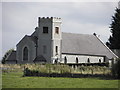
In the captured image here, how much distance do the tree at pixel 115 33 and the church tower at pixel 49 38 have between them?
15105mm

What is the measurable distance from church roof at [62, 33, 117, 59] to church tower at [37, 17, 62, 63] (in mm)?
1777

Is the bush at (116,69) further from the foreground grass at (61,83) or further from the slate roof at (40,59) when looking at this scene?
the slate roof at (40,59)

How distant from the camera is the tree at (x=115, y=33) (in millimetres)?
84850

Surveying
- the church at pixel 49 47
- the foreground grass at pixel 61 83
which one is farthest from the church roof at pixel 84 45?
the foreground grass at pixel 61 83

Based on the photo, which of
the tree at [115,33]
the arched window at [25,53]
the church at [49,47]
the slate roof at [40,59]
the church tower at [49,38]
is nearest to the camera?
the slate roof at [40,59]

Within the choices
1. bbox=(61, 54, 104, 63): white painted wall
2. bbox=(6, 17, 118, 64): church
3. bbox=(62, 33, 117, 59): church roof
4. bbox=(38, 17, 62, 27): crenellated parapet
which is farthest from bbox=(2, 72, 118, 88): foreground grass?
bbox=(62, 33, 117, 59): church roof

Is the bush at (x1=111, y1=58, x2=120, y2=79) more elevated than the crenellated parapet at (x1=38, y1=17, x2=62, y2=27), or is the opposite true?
the crenellated parapet at (x1=38, y1=17, x2=62, y2=27)

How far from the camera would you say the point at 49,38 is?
75.9m

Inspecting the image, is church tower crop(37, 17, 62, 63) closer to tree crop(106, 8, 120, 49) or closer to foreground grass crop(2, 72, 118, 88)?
tree crop(106, 8, 120, 49)

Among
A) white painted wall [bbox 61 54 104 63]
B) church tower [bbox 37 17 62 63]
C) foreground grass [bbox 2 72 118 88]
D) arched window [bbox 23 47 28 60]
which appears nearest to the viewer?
foreground grass [bbox 2 72 118 88]

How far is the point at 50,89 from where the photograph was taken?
61.6ft

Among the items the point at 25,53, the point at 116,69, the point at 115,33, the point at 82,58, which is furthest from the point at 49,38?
the point at 116,69

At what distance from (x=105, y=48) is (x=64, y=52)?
11773 millimetres

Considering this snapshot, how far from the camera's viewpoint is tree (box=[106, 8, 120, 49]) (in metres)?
84.8
